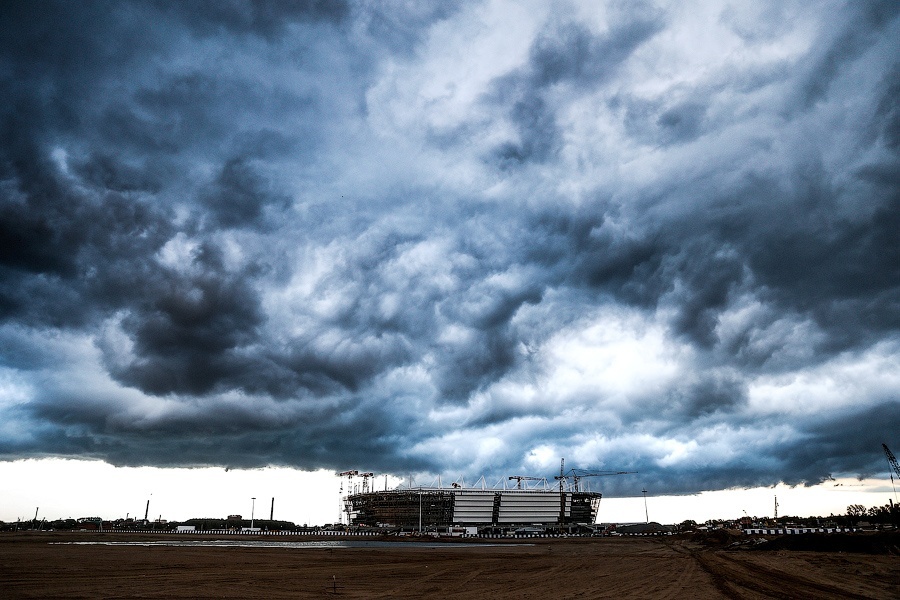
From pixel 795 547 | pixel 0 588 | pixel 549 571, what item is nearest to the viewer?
pixel 0 588

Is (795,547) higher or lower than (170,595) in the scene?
lower

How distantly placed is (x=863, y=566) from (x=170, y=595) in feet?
162

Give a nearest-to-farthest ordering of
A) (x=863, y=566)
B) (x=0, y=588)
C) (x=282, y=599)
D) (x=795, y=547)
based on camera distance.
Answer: (x=282, y=599) → (x=0, y=588) → (x=863, y=566) → (x=795, y=547)

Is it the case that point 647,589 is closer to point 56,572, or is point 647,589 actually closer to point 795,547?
point 56,572

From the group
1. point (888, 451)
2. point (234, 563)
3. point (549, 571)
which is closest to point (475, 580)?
point (549, 571)

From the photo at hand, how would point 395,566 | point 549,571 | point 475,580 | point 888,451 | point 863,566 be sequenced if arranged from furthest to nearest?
point 888,451, point 395,566, point 549,571, point 863,566, point 475,580

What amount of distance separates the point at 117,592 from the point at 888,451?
594ft

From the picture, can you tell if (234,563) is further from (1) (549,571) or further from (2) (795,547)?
(2) (795,547)

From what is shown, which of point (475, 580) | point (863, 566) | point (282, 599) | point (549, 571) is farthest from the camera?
point (549, 571)

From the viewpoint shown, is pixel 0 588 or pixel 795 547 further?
pixel 795 547

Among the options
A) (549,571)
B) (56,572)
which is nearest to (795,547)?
(549,571)

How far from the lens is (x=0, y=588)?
3041cm

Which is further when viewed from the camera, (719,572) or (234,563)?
(234,563)

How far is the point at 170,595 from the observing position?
2839 cm
